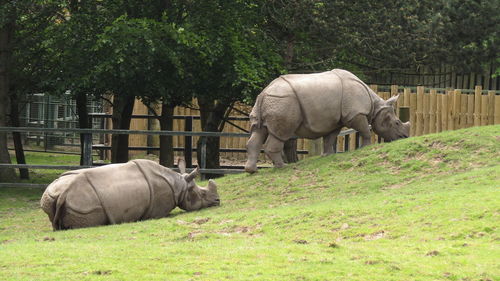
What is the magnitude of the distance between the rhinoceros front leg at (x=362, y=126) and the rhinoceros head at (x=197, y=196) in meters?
3.52

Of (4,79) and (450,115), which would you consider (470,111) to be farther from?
(4,79)

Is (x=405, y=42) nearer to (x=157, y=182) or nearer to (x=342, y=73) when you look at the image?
(x=342, y=73)

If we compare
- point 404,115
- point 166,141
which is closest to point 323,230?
point 404,115

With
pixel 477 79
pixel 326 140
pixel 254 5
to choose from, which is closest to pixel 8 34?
pixel 254 5

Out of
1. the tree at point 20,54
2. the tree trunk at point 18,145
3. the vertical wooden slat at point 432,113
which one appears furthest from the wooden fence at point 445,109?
the tree trunk at point 18,145

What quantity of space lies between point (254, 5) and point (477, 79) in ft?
43.6

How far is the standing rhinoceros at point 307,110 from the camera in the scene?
17.1m

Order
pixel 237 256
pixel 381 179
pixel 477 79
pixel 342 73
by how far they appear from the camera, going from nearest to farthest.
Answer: pixel 237 256 < pixel 381 179 < pixel 342 73 < pixel 477 79

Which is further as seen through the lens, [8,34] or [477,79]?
[477,79]

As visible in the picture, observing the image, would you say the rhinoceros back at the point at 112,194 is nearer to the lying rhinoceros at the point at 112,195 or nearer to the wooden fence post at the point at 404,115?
the lying rhinoceros at the point at 112,195

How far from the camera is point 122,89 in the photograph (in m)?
21.4

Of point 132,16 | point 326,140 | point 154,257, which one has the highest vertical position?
point 132,16

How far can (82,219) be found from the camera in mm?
14008

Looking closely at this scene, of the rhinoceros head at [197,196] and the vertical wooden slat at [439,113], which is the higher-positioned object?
the vertical wooden slat at [439,113]
